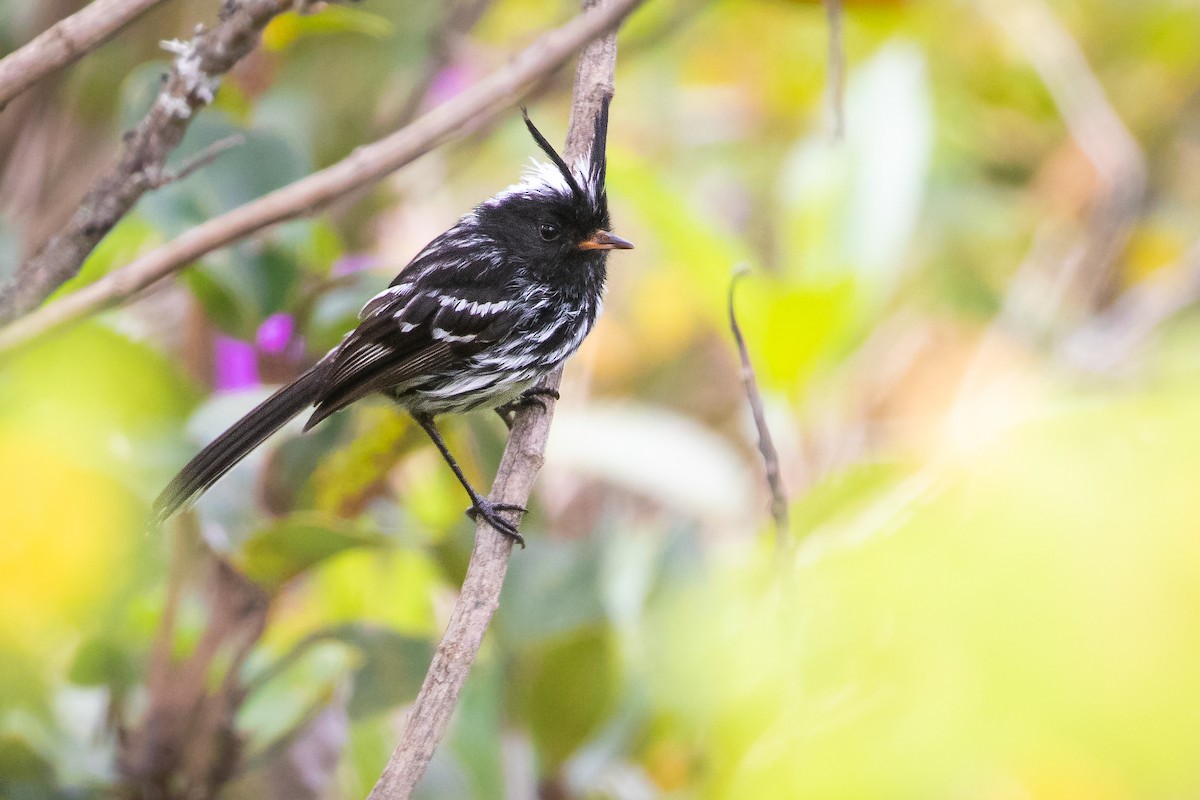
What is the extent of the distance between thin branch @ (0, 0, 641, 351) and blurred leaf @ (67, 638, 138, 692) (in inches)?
33.1

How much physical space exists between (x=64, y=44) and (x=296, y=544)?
0.87m

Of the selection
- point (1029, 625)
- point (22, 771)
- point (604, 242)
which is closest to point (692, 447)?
point (604, 242)

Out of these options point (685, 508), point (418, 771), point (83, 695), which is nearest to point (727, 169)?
point (685, 508)

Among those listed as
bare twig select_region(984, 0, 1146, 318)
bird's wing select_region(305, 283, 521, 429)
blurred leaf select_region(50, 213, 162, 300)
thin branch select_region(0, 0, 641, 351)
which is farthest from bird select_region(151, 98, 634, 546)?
bare twig select_region(984, 0, 1146, 318)

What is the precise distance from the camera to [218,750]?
1.95 m

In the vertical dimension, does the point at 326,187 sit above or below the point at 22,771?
above

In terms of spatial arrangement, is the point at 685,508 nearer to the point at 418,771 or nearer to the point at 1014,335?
the point at 1014,335

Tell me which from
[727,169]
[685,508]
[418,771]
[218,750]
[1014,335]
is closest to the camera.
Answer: [418,771]

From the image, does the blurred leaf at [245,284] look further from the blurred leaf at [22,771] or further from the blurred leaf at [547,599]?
the blurred leaf at [22,771]

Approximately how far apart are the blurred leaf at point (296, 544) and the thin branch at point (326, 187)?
2.07 feet

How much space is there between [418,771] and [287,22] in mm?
1736

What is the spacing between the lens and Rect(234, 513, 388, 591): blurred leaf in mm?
1786

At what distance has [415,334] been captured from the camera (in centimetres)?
243

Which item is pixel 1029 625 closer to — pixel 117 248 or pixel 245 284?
pixel 245 284
